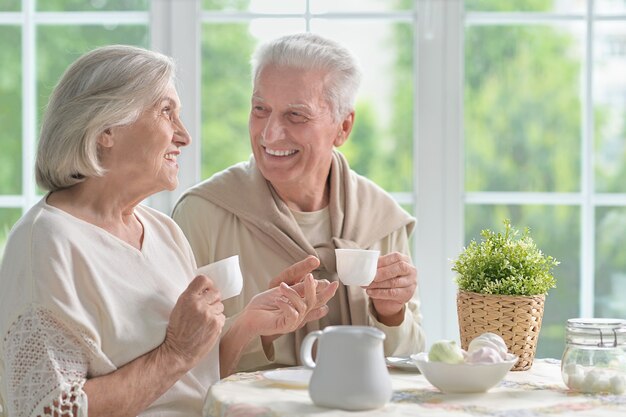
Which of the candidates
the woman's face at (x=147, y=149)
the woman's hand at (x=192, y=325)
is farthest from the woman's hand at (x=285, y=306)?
the woman's face at (x=147, y=149)

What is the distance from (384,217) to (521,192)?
0.82m

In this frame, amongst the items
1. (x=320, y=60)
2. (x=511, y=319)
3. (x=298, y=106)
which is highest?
(x=320, y=60)

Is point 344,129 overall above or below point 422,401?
above

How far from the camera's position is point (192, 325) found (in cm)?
211

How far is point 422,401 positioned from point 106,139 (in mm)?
895

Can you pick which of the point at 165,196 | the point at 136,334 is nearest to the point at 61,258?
the point at 136,334

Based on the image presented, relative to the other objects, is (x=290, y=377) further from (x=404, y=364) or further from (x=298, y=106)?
(x=298, y=106)

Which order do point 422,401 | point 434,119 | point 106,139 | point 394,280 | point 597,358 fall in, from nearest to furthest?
point 422,401 < point 597,358 < point 106,139 < point 394,280 < point 434,119

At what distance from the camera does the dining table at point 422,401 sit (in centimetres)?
180

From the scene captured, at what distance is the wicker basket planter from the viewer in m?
2.28

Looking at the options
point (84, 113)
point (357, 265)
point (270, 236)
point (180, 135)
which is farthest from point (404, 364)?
point (84, 113)

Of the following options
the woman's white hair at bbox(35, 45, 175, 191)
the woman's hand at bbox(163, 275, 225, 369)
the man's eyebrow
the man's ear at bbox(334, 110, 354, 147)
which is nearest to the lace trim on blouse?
the woman's hand at bbox(163, 275, 225, 369)

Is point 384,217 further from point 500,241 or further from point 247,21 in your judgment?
point 247,21

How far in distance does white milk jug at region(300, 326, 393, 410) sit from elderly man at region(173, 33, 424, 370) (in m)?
0.81
